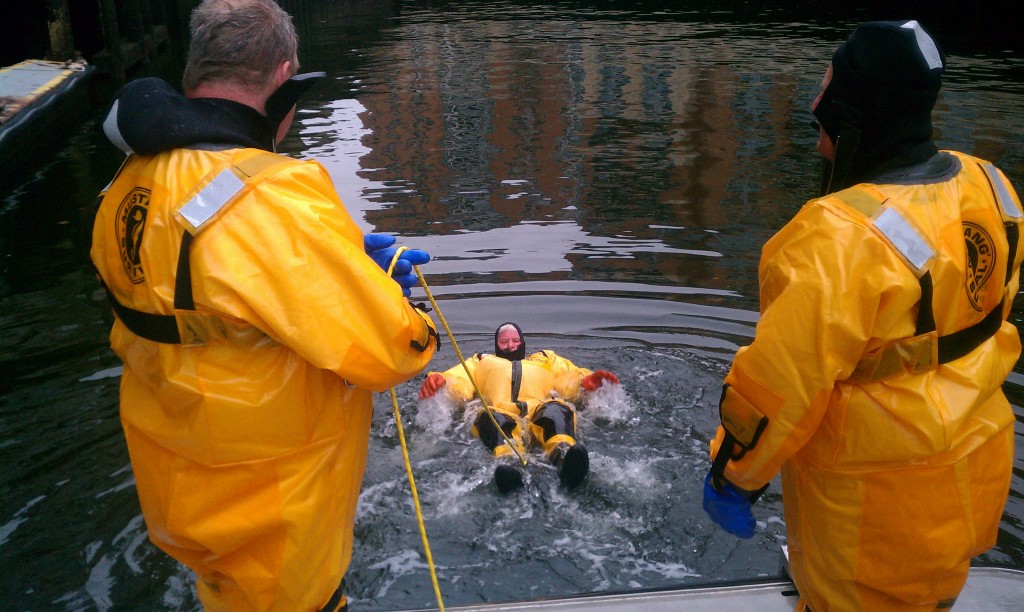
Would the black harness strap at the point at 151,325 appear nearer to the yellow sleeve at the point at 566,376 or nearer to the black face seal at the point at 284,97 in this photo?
the black face seal at the point at 284,97

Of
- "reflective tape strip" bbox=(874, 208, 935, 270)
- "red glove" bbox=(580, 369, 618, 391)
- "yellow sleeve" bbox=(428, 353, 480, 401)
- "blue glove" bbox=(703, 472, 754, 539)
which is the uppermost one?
"reflective tape strip" bbox=(874, 208, 935, 270)

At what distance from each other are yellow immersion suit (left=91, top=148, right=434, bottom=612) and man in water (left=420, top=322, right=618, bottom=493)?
9.77 feet

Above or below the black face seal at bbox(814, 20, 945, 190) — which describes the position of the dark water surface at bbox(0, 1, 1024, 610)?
below

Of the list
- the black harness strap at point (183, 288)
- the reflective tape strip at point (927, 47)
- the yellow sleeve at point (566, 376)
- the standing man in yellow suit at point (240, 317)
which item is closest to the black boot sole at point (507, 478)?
the yellow sleeve at point (566, 376)

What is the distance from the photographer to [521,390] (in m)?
6.22

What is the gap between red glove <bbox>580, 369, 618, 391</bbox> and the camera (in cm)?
616

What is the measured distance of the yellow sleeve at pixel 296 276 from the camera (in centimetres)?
219

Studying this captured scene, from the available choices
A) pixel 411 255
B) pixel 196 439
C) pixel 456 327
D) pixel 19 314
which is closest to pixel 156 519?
pixel 196 439

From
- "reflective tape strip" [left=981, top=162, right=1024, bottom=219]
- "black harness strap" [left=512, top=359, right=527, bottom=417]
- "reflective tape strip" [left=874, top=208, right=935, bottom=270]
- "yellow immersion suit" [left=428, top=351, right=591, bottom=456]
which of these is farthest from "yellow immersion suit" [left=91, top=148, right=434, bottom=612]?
"black harness strap" [left=512, top=359, right=527, bottom=417]

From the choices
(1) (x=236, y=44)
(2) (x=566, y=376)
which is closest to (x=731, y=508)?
(1) (x=236, y=44)

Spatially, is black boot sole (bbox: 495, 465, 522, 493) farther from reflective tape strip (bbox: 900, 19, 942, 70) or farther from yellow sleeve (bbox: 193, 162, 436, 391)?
reflective tape strip (bbox: 900, 19, 942, 70)

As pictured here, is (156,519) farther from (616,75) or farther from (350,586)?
(616,75)

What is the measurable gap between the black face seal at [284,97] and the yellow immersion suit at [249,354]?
0.67 feet

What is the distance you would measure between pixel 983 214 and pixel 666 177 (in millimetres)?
9436
